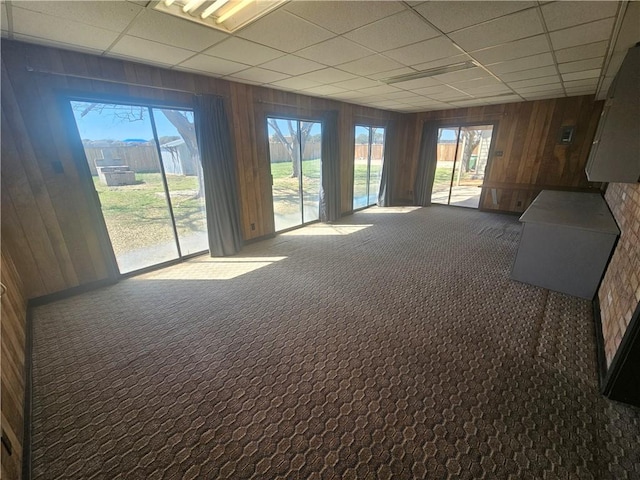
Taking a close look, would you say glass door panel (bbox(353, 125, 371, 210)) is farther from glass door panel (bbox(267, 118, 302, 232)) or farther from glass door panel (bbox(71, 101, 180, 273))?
glass door panel (bbox(71, 101, 180, 273))

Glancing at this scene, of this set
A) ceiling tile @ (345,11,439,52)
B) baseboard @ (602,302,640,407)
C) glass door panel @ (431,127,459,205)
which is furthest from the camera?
glass door panel @ (431,127,459,205)

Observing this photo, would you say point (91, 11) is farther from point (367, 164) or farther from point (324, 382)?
point (367, 164)

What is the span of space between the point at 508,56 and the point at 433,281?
8.30ft

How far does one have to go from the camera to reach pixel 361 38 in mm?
2262

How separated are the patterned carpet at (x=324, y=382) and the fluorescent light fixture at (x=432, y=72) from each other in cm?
249

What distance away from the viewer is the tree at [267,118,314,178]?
476 centimetres

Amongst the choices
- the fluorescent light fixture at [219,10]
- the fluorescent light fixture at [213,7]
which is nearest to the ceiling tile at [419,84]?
the fluorescent light fixture at [219,10]

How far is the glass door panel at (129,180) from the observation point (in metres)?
Answer: 2.93

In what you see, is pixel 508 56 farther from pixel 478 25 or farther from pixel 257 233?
pixel 257 233

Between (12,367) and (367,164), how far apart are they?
22.8ft

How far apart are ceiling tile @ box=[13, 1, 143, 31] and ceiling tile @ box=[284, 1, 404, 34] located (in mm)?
1094

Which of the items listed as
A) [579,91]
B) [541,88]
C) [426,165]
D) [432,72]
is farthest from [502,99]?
[432,72]

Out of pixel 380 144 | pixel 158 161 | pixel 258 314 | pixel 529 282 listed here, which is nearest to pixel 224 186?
pixel 158 161

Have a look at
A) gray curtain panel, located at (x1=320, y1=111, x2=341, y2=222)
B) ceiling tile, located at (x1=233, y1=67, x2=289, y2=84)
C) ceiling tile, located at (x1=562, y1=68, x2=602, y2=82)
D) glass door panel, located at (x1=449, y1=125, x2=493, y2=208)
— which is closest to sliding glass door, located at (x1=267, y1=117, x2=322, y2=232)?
gray curtain panel, located at (x1=320, y1=111, x2=341, y2=222)
